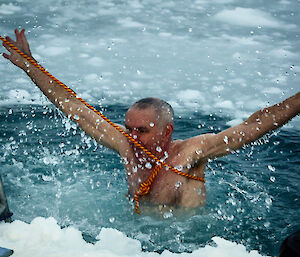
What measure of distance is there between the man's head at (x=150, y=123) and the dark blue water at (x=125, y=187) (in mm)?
489

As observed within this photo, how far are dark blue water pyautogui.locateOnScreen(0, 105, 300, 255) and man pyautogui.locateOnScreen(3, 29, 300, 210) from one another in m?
0.19

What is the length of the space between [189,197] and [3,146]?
86.4 inches

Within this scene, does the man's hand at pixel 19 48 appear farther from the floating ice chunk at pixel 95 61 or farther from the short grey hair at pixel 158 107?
the floating ice chunk at pixel 95 61

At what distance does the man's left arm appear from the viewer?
1.87 m

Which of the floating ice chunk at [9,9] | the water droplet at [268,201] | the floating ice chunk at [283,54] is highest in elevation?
the floating ice chunk at [9,9]

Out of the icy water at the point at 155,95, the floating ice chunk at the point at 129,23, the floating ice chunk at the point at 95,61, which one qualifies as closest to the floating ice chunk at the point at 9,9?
the icy water at the point at 155,95

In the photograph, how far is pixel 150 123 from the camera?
2.04m

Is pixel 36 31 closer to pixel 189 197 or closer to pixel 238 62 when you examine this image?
pixel 238 62

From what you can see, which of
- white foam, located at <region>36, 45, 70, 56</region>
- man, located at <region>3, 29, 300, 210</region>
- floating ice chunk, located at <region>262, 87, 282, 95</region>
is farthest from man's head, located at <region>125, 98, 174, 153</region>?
white foam, located at <region>36, 45, 70, 56</region>

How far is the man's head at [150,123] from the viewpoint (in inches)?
79.7

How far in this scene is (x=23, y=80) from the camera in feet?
18.3

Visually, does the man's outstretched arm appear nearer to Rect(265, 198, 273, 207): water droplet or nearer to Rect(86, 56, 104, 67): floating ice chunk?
Rect(265, 198, 273, 207): water droplet

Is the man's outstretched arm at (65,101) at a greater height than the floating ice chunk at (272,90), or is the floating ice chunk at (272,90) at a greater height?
the man's outstretched arm at (65,101)

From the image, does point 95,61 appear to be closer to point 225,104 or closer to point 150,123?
point 225,104
